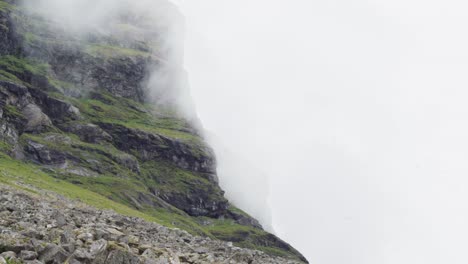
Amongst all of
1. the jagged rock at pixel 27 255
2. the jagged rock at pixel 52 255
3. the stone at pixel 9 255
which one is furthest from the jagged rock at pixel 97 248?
the stone at pixel 9 255

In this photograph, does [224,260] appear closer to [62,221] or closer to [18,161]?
[62,221]

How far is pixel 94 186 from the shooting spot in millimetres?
195375

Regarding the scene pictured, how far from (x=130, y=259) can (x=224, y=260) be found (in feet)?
47.8

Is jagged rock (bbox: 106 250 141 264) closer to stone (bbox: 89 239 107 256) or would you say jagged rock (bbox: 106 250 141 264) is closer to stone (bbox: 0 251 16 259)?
stone (bbox: 89 239 107 256)

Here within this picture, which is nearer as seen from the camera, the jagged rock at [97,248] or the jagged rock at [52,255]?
the jagged rock at [52,255]

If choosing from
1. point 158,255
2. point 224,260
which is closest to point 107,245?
point 158,255

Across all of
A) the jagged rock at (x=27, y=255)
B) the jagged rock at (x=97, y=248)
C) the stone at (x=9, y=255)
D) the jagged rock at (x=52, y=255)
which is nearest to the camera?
the stone at (x=9, y=255)

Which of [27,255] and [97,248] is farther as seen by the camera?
[97,248]

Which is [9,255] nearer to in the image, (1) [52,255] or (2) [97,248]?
(1) [52,255]

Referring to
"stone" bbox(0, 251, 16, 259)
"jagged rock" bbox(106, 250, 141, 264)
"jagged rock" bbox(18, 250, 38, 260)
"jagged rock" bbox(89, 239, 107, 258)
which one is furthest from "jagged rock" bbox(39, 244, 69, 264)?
"jagged rock" bbox(106, 250, 141, 264)

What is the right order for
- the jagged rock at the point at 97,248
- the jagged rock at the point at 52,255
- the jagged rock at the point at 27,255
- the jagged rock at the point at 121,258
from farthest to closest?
the jagged rock at the point at 97,248, the jagged rock at the point at 121,258, the jagged rock at the point at 52,255, the jagged rock at the point at 27,255

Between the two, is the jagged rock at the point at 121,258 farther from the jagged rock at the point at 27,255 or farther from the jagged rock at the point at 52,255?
the jagged rock at the point at 27,255

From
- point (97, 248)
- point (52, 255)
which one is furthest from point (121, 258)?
point (52, 255)

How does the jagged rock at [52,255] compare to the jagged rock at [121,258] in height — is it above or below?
below
